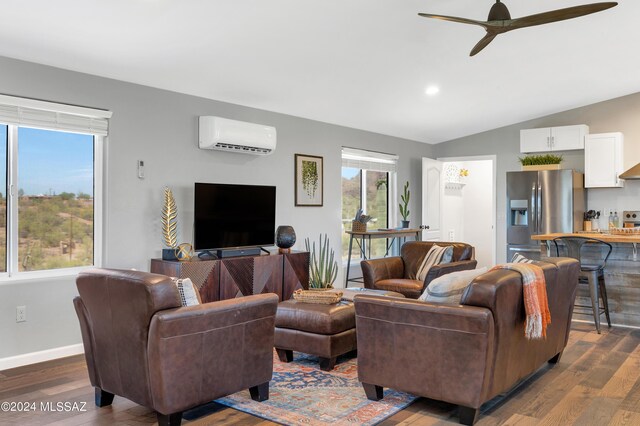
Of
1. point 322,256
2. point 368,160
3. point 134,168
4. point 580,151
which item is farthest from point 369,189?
point 134,168

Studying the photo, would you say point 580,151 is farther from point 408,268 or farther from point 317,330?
point 317,330

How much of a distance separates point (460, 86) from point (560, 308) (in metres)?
3.09

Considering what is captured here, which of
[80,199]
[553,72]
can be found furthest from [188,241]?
[553,72]

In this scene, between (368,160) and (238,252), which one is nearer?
(238,252)

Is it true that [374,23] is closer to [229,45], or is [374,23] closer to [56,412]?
[229,45]

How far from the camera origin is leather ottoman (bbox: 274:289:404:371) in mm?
3814

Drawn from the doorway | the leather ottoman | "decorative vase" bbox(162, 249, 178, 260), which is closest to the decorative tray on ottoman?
the leather ottoman

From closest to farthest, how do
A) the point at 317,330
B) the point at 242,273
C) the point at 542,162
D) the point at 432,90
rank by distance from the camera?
1. the point at 317,330
2. the point at 242,273
3. the point at 432,90
4. the point at 542,162

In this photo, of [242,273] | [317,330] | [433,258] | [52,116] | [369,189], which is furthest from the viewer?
[369,189]

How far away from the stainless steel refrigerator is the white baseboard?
5459 millimetres

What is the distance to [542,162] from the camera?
24.2 feet

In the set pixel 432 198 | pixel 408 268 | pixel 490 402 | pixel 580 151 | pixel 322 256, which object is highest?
pixel 580 151

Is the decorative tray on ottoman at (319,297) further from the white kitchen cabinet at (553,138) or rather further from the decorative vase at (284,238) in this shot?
the white kitchen cabinet at (553,138)

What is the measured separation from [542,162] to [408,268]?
2833 millimetres
